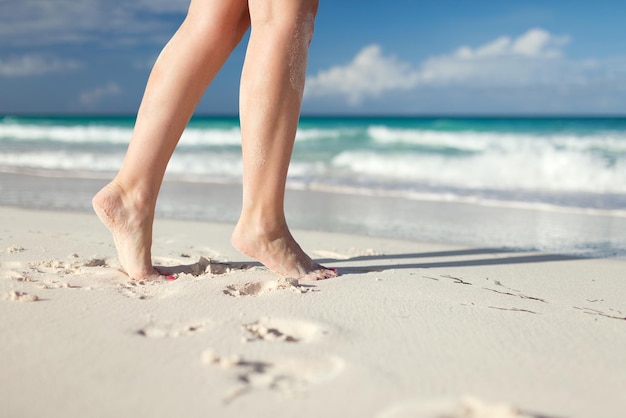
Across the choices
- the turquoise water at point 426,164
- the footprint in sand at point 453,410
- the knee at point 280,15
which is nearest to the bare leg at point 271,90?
the knee at point 280,15

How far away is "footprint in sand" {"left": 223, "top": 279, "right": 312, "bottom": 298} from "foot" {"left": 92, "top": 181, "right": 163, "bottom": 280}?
26cm

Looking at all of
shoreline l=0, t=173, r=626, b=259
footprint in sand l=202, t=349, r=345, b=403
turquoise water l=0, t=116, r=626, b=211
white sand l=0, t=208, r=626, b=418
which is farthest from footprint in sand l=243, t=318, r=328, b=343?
turquoise water l=0, t=116, r=626, b=211

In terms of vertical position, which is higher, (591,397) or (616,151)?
(616,151)

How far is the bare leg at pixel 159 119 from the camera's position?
63.2 inches

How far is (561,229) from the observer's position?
3408 mm

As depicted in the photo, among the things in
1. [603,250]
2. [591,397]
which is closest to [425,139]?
[603,250]

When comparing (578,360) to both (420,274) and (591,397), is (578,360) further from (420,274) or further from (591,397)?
(420,274)

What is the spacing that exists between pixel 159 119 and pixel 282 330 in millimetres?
721

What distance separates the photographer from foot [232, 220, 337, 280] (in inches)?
66.0

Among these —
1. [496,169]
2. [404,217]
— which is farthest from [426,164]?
[404,217]

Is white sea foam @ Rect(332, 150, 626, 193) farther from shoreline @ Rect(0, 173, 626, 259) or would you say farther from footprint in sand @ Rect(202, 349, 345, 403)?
footprint in sand @ Rect(202, 349, 345, 403)

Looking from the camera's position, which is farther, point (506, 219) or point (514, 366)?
point (506, 219)

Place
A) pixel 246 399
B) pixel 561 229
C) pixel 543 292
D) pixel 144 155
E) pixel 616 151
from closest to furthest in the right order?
pixel 246 399, pixel 144 155, pixel 543 292, pixel 561 229, pixel 616 151

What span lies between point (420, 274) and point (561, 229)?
75.9 inches
